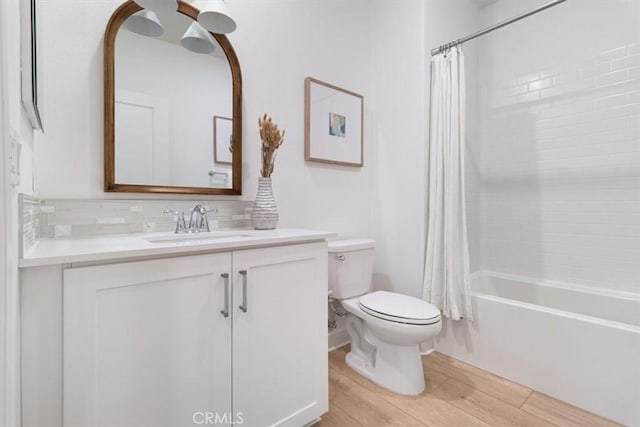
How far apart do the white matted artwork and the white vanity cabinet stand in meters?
0.91

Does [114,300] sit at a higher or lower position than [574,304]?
higher

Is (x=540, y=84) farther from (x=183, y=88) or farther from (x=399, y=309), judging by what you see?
(x=183, y=88)

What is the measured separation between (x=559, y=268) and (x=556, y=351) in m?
0.87

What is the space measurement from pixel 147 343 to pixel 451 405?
1.43 meters

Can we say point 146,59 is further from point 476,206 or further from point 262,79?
point 476,206

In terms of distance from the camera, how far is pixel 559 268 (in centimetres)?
220

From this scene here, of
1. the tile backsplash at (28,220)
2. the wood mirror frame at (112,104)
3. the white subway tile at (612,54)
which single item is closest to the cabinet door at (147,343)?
the tile backsplash at (28,220)

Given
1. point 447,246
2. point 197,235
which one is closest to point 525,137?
point 447,246

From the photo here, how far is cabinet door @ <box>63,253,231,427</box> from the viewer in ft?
2.60

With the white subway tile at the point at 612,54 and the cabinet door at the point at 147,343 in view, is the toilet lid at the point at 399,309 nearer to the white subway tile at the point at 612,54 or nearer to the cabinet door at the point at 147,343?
the cabinet door at the point at 147,343

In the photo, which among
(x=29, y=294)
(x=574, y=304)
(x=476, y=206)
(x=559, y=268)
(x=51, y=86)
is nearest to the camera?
(x=29, y=294)

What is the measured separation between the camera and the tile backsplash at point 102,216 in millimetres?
1133

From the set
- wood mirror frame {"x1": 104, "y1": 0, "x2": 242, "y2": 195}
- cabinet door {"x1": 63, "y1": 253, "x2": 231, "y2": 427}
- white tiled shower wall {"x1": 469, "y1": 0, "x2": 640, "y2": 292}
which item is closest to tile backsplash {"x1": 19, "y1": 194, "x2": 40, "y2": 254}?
cabinet door {"x1": 63, "y1": 253, "x2": 231, "y2": 427}

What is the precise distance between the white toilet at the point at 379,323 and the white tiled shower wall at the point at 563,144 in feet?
3.95
